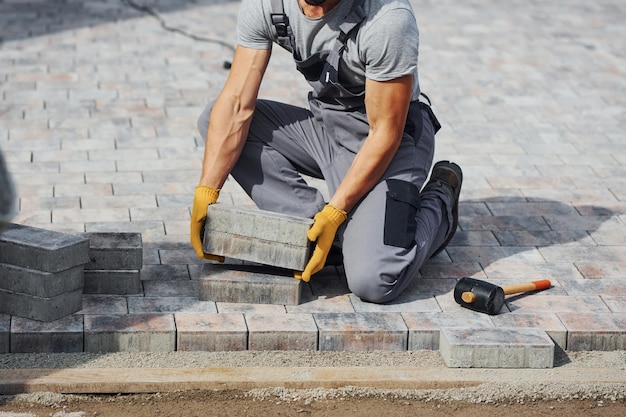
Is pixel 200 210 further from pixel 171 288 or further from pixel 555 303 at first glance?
pixel 555 303

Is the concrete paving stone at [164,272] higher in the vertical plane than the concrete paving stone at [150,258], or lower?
higher

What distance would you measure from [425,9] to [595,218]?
5.47 metres

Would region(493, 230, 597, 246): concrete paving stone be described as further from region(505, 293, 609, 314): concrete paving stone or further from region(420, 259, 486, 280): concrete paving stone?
region(505, 293, 609, 314): concrete paving stone

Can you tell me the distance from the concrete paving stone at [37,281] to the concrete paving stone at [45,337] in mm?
126

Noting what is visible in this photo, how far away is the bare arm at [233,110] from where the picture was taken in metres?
4.58

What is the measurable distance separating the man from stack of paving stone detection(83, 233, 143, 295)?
31cm

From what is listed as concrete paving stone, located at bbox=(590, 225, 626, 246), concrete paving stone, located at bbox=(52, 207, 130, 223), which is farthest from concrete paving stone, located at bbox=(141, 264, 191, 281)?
concrete paving stone, located at bbox=(590, 225, 626, 246)

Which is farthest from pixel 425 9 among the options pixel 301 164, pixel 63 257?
pixel 63 257

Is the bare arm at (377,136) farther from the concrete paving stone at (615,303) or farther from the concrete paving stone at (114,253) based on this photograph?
the concrete paving stone at (615,303)

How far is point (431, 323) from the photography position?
4.26 metres

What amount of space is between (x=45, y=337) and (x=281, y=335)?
0.92 metres

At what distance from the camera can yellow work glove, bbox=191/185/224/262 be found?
4441mm

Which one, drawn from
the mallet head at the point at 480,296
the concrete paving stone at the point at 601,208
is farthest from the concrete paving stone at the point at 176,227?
the concrete paving stone at the point at 601,208

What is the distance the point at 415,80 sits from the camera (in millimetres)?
4539
